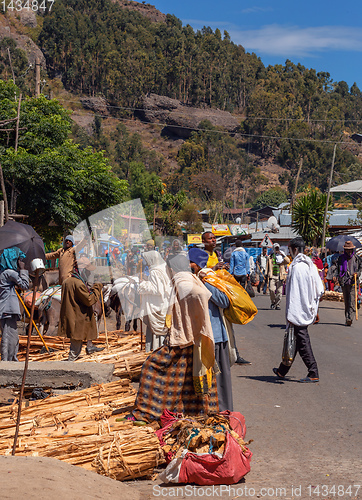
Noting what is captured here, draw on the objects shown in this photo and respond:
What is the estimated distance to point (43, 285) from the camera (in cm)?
1238

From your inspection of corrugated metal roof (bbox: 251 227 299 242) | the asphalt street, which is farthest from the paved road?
corrugated metal roof (bbox: 251 227 299 242)

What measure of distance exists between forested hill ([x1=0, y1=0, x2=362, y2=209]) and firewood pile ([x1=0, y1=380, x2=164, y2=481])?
328 feet

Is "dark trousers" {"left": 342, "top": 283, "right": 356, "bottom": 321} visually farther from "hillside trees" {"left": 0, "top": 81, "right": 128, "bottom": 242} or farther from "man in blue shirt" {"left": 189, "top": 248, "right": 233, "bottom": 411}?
"hillside trees" {"left": 0, "top": 81, "right": 128, "bottom": 242}

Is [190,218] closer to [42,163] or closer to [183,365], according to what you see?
[42,163]

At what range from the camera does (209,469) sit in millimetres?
4195

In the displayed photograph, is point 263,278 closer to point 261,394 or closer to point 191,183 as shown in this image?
point 261,394

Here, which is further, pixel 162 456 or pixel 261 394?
pixel 261 394

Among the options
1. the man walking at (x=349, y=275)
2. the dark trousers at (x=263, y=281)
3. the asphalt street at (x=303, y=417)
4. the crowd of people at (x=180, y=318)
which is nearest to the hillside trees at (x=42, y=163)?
the dark trousers at (x=263, y=281)

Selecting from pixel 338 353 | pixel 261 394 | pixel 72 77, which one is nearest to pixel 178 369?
pixel 261 394

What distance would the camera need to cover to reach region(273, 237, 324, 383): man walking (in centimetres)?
737

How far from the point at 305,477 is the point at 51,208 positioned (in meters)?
19.5

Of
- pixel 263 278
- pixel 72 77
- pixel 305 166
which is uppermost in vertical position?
pixel 72 77

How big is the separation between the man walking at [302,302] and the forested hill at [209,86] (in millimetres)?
97704

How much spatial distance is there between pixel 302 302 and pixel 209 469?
364 cm
